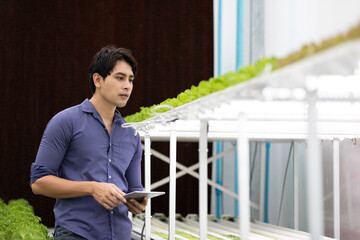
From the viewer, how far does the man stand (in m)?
2.75

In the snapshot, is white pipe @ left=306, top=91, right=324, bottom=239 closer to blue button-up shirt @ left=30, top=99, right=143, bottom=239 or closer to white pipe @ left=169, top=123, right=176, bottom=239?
blue button-up shirt @ left=30, top=99, right=143, bottom=239

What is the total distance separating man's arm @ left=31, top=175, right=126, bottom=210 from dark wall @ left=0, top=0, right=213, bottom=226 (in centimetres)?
591

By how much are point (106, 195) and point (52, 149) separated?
36cm

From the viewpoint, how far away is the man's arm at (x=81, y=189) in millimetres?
2676

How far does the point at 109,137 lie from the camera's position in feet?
9.93

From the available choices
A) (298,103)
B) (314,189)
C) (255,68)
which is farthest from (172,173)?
(314,189)

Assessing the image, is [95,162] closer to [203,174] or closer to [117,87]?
[117,87]

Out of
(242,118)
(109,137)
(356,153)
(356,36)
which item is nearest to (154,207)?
(356,153)

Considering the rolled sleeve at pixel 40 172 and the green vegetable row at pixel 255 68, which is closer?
the green vegetable row at pixel 255 68

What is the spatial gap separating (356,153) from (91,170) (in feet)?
10.6

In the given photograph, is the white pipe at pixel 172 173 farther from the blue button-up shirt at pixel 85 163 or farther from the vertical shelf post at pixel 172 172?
the blue button-up shirt at pixel 85 163

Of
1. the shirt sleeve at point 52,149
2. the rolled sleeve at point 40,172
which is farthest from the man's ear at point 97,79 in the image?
the rolled sleeve at point 40,172

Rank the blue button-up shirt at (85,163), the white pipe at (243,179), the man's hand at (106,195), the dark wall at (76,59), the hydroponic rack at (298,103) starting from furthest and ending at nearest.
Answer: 1. the dark wall at (76,59)
2. the blue button-up shirt at (85,163)
3. the man's hand at (106,195)
4. the white pipe at (243,179)
5. the hydroponic rack at (298,103)

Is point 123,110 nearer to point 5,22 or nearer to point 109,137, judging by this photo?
point 5,22
